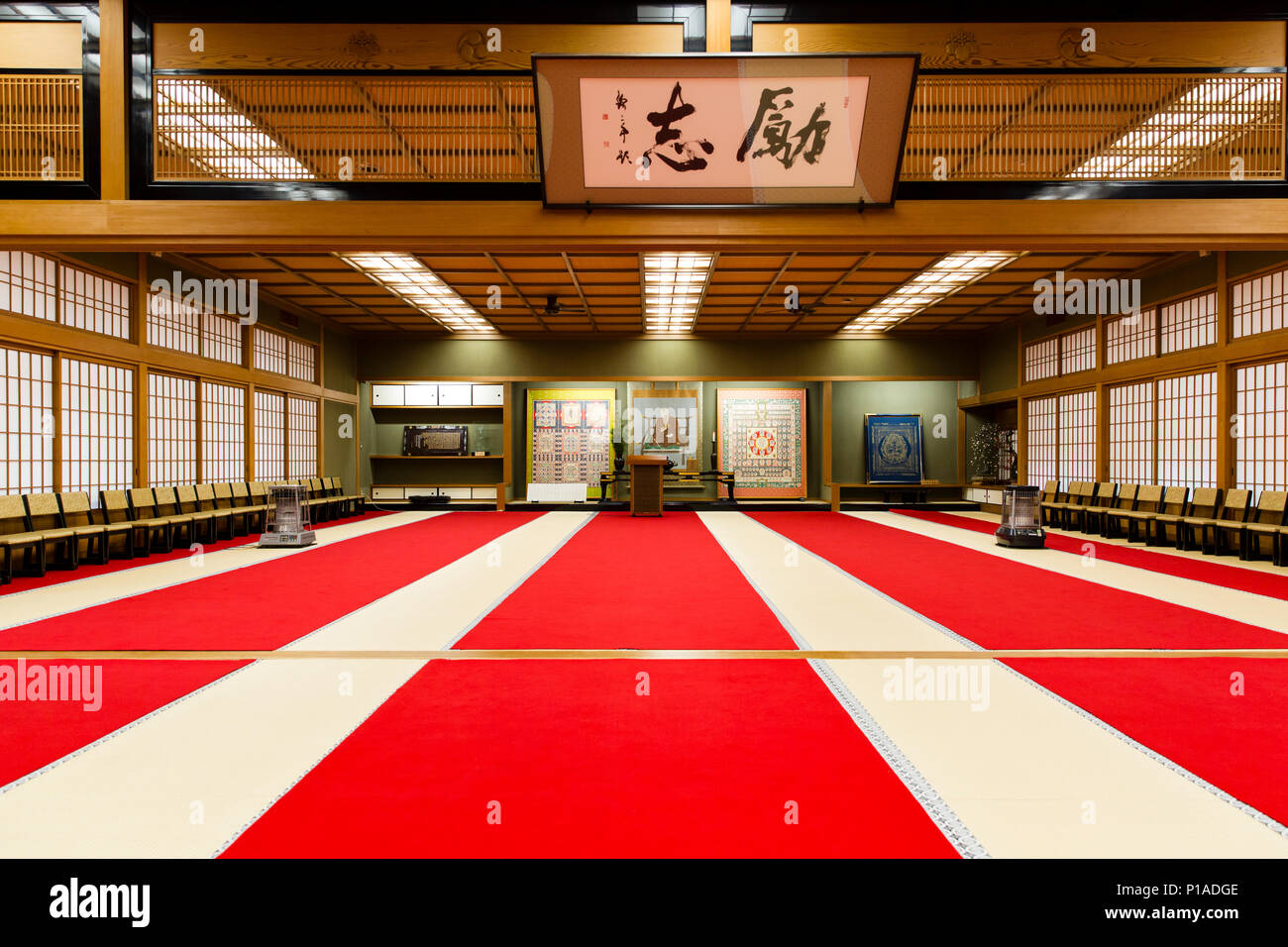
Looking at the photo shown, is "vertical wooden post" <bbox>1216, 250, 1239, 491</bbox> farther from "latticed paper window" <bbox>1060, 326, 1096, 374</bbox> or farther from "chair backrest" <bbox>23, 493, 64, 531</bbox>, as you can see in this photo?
"chair backrest" <bbox>23, 493, 64, 531</bbox>

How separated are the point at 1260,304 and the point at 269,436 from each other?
46.2ft

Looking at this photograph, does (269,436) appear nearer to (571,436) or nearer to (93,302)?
(93,302)

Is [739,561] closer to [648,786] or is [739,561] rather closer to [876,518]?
[648,786]

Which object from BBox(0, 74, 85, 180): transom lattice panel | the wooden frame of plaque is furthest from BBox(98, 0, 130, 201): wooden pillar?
the wooden frame of plaque

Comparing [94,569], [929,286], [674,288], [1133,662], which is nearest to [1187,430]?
[929,286]

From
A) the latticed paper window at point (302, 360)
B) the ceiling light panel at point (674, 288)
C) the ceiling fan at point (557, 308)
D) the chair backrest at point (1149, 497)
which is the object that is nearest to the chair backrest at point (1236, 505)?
the chair backrest at point (1149, 497)

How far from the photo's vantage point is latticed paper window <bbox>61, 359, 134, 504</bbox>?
6.89m

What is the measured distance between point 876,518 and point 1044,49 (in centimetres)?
871

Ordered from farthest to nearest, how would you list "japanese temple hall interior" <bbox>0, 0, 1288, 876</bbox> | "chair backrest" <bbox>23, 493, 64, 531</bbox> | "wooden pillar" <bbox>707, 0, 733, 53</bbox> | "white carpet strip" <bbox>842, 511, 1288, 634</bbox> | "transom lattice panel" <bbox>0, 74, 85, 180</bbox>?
"chair backrest" <bbox>23, 493, 64, 531</bbox>
"transom lattice panel" <bbox>0, 74, 85, 180</bbox>
"wooden pillar" <bbox>707, 0, 733, 53</bbox>
"white carpet strip" <bbox>842, 511, 1288, 634</bbox>
"japanese temple hall interior" <bbox>0, 0, 1288, 876</bbox>

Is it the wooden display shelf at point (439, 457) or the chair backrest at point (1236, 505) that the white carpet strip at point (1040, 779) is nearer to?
the chair backrest at point (1236, 505)

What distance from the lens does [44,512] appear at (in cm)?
617

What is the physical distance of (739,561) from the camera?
6.71 m

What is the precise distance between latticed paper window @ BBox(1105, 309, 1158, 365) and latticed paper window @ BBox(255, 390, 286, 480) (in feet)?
45.0
